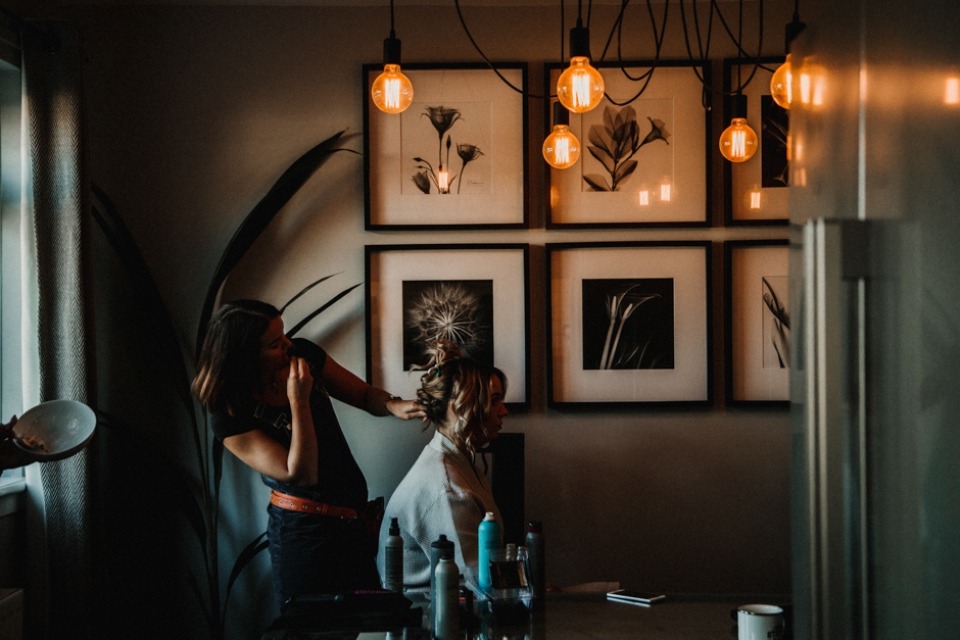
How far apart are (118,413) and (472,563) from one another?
175 cm

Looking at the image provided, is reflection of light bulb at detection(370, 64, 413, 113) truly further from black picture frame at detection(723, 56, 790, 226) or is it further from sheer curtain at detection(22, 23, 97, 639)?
black picture frame at detection(723, 56, 790, 226)

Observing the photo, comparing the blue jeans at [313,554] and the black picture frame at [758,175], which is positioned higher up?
the black picture frame at [758,175]

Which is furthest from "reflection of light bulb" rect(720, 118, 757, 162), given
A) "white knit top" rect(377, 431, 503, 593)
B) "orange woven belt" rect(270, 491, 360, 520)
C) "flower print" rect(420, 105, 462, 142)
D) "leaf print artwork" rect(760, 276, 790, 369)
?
"orange woven belt" rect(270, 491, 360, 520)

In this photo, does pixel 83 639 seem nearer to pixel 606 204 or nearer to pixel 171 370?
pixel 171 370

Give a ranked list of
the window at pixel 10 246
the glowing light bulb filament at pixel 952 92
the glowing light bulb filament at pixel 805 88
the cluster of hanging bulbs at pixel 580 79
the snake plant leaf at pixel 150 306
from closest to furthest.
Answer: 1. the glowing light bulb filament at pixel 952 92
2. the glowing light bulb filament at pixel 805 88
3. the cluster of hanging bulbs at pixel 580 79
4. the window at pixel 10 246
5. the snake plant leaf at pixel 150 306

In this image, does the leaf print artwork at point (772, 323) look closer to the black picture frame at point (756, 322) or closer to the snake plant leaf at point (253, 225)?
the black picture frame at point (756, 322)

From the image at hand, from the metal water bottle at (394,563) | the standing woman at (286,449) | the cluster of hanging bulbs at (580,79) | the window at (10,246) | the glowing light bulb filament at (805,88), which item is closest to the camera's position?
the glowing light bulb filament at (805,88)

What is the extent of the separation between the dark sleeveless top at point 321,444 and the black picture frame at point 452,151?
0.92 metres

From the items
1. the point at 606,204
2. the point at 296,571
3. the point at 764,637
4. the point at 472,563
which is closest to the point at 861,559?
the point at 764,637

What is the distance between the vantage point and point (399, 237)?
9.82 ft

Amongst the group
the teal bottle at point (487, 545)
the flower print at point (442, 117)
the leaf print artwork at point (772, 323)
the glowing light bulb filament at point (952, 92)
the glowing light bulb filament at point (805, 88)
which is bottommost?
the teal bottle at point (487, 545)

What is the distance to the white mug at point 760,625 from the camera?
5.21 ft

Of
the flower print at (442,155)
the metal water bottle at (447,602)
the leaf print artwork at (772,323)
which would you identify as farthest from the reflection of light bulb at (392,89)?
the leaf print artwork at (772,323)

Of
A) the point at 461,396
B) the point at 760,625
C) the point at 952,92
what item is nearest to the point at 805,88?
the point at 952,92
